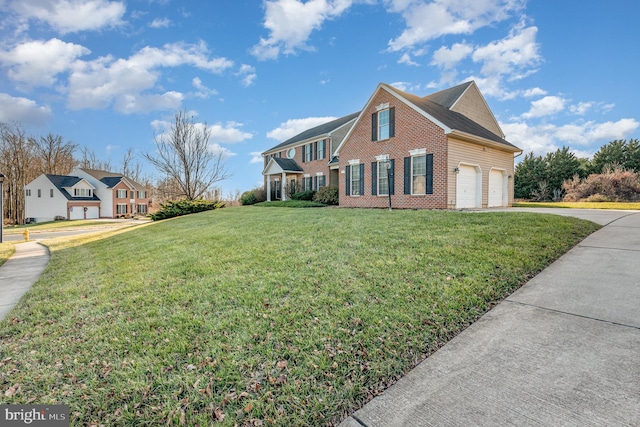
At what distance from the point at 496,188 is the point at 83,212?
162 feet

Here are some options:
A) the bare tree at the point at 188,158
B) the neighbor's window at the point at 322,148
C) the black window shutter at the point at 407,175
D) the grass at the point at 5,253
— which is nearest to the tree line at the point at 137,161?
the bare tree at the point at 188,158

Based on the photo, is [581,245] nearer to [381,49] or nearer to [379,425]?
[379,425]

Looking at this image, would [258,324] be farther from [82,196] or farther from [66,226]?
[82,196]

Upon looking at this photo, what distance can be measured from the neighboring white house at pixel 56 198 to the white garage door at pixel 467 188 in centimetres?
4618

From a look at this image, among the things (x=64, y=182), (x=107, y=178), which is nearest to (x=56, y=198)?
(x=64, y=182)

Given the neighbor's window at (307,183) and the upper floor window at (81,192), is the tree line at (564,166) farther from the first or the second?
the upper floor window at (81,192)

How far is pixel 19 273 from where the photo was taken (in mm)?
7168

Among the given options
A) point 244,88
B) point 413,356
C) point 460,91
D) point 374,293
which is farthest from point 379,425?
point 460,91

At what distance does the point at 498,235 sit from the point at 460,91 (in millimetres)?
15101

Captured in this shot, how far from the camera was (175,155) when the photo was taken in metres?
24.2

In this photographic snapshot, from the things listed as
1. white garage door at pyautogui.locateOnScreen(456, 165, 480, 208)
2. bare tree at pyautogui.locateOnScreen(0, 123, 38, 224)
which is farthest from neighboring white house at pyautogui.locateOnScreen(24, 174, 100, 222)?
white garage door at pyautogui.locateOnScreen(456, 165, 480, 208)

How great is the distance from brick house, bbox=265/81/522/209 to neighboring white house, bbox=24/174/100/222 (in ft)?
131

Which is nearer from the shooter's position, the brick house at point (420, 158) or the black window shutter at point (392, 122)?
the brick house at point (420, 158)

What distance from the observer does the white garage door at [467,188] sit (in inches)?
513
